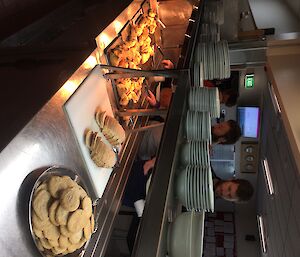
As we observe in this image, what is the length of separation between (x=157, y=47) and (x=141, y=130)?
87cm

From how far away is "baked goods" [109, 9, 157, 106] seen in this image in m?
1.27

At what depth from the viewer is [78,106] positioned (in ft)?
2.89

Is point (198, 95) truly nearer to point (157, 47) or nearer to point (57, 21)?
point (57, 21)

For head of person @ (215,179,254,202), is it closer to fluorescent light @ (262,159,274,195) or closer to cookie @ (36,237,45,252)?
fluorescent light @ (262,159,274,195)

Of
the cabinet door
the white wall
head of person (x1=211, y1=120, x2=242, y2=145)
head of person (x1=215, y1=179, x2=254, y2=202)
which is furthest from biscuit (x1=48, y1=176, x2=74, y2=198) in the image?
the white wall

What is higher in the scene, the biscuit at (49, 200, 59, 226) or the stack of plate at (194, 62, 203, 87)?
the biscuit at (49, 200, 59, 226)

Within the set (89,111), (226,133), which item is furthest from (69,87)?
(226,133)

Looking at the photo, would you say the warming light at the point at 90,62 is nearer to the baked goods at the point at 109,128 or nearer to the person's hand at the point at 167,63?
the baked goods at the point at 109,128

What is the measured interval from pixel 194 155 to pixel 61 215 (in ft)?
1.47

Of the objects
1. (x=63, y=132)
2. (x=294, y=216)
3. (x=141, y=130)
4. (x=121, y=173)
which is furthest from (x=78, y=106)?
(x=294, y=216)

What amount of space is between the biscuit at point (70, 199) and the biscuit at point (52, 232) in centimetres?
5

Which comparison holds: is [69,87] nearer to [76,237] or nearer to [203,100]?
[76,237]

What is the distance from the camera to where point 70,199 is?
0.70 m

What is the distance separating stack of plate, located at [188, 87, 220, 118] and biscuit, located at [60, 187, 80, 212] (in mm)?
560
